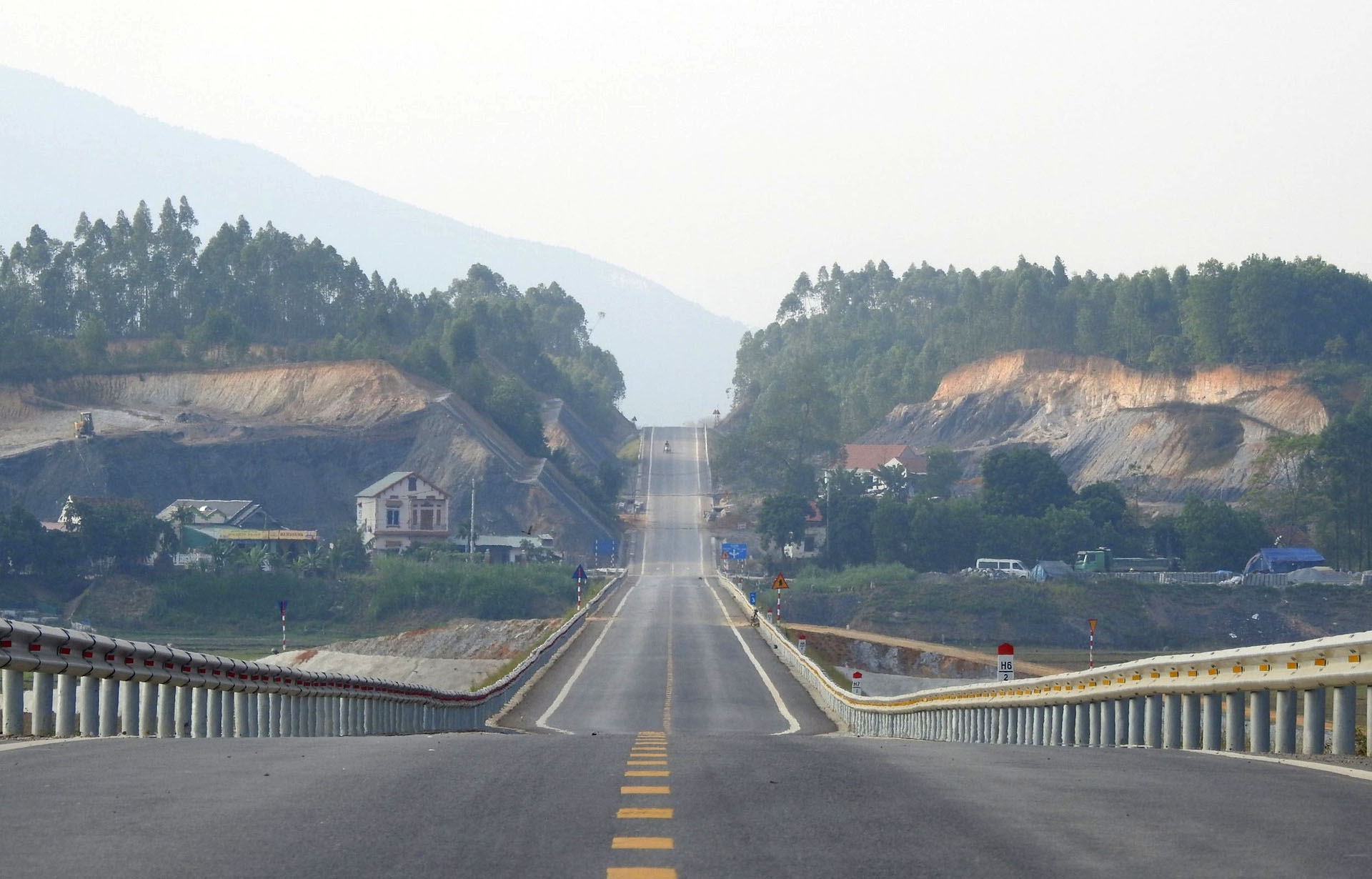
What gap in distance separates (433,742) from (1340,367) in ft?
490

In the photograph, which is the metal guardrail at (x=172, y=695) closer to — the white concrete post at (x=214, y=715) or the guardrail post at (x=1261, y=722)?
the white concrete post at (x=214, y=715)

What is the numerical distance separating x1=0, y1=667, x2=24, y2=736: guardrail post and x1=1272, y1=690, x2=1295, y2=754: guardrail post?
12.0m

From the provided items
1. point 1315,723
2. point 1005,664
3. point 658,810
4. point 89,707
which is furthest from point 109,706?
point 1005,664

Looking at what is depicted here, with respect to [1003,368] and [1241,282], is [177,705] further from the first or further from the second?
[1003,368]

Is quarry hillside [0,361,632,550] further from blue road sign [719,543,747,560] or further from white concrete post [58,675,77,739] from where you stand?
white concrete post [58,675,77,739]

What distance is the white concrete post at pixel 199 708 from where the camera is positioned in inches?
807

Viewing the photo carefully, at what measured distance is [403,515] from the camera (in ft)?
410

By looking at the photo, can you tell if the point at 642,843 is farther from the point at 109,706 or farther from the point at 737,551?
the point at 737,551

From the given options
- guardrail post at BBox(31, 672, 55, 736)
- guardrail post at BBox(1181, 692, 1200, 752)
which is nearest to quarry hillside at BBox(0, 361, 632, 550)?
guardrail post at BBox(31, 672, 55, 736)

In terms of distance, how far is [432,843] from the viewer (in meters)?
8.15

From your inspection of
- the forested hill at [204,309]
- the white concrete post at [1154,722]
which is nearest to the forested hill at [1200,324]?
the forested hill at [204,309]

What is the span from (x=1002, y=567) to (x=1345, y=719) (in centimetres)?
10300

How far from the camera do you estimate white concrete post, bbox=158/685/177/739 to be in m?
19.4

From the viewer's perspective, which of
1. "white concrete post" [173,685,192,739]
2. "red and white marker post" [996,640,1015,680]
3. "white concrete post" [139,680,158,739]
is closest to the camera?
"white concrete post" [139,680,158,739]
